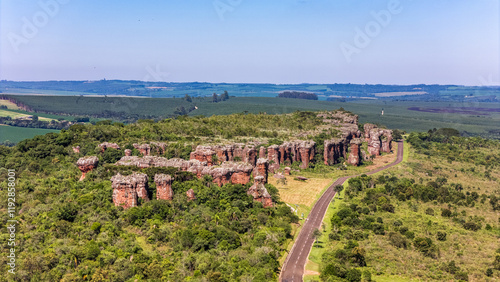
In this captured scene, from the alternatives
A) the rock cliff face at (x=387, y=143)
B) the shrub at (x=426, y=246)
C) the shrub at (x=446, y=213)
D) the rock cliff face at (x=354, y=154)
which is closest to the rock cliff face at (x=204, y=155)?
the shrub at (x=426, y=246)

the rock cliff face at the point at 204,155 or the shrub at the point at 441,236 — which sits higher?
the rock cliff face at the point at 204,155

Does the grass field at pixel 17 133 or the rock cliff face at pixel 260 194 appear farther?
the grass field at pixel 17 133

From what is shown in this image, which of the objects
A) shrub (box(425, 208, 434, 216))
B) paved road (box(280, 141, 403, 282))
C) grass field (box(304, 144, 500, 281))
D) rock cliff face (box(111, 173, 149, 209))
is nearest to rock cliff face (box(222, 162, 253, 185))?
paved road (box(280, 141, 403, 282))

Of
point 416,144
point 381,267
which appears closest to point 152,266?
point 381,267

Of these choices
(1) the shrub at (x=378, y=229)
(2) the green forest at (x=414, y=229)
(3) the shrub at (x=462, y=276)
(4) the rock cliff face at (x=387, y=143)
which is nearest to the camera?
(3) the shrub at (x=462, y=276)

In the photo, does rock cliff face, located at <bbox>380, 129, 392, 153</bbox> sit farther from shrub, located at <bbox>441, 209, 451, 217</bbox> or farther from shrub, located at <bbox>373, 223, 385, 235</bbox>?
shrub, located at <bbox>373, 223, 385, 235</bbox>

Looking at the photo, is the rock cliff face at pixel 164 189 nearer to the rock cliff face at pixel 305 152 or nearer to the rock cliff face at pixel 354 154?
the rock cliff face at pixel 305 152
